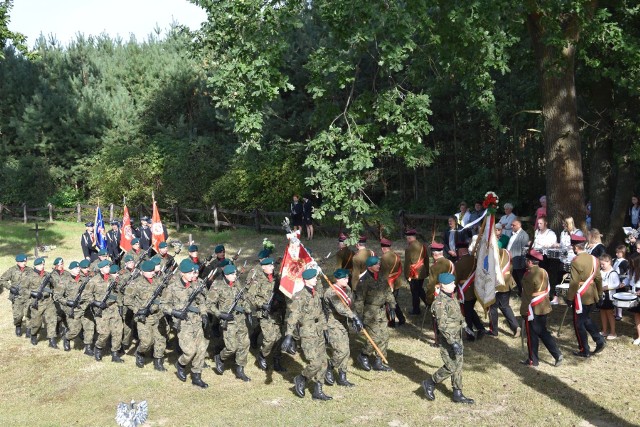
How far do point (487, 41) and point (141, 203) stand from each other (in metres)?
19.4

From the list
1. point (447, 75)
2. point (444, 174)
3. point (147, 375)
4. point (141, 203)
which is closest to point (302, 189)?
point (444, 174)

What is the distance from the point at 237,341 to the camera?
39.8 ft

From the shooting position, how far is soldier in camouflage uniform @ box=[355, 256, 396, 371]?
12.1 metres

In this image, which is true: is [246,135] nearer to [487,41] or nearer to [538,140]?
[487,41]

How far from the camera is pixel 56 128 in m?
36.0

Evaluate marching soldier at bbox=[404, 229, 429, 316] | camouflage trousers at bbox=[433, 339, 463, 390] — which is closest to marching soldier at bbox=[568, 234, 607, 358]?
camouflage trousers at bbox=[433, 339, 463, 390]

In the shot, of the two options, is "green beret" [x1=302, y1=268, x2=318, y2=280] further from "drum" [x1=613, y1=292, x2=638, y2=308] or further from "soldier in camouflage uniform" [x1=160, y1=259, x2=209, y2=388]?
"drum" [x1=613, y1=292, x2=638, y2=308]

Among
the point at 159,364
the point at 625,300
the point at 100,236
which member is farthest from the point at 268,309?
the point at 100,236

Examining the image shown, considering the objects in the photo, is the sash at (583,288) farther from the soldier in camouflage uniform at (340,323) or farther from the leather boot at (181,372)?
the leather boot at (181,372)

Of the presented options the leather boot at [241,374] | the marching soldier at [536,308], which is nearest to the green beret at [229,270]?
the leather boot at [241,374]

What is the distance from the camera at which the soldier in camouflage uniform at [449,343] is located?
10438 mm

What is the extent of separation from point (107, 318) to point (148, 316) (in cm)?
112

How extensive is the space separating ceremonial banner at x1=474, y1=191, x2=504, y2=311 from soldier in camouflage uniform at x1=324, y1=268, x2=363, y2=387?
271 centimetres

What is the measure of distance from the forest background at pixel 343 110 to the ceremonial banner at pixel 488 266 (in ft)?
6.13
